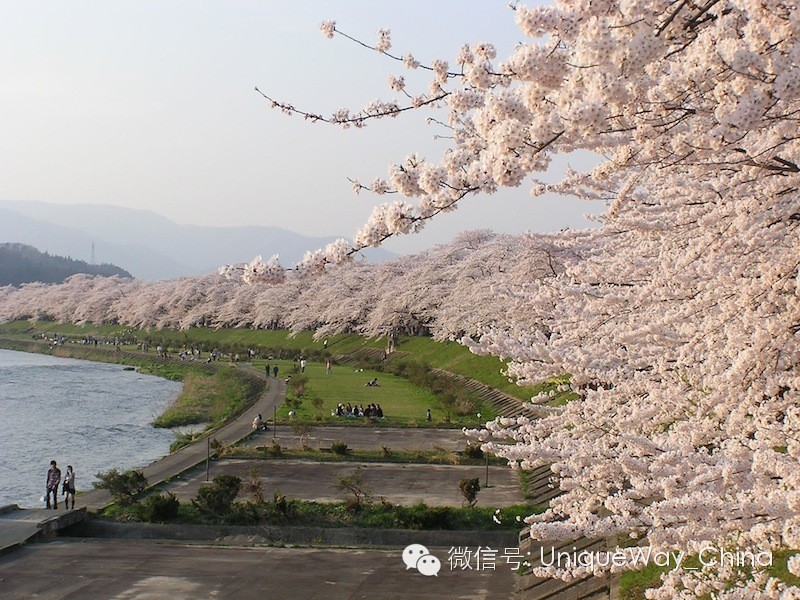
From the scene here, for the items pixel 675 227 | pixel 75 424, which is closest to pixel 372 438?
pixel 75 424

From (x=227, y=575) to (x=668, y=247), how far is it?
30.1ft

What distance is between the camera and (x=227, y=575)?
40.7 feet

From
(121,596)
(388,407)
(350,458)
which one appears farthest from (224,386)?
(121,596)

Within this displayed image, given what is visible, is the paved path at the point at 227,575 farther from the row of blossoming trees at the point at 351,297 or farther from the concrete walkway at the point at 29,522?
the row of blossoming trees at the point at 351,297

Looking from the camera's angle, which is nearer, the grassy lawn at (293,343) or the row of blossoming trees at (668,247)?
the row of blossoming trees at (668,247)

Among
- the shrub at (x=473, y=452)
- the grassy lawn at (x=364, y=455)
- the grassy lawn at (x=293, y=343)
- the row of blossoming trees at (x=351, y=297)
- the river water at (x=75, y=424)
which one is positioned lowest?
the river water at (x=75, y=424)

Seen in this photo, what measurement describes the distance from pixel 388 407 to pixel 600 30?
2878cm

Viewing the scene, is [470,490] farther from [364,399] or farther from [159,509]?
[364,399]

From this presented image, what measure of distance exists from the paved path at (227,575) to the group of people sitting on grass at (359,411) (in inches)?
546

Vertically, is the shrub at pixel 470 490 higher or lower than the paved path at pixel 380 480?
higher

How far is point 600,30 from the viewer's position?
2953 millimetres

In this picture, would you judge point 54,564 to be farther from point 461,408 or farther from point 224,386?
point 224,386

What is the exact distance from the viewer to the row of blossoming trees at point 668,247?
3.12 metres

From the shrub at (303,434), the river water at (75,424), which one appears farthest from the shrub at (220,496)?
the shrub at (303,434)
